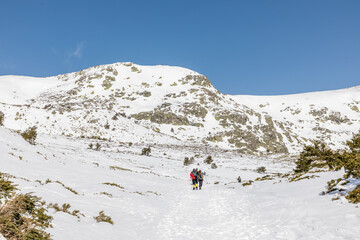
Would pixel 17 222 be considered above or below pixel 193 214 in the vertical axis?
above

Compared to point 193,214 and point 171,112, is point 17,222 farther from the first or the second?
point 171,112

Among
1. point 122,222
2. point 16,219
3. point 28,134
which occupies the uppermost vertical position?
point 28,134

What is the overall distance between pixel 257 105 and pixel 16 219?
148 m

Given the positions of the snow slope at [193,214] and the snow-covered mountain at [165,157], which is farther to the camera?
the snow-covered mountain at [165,157]

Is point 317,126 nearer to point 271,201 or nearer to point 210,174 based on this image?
point 210,174

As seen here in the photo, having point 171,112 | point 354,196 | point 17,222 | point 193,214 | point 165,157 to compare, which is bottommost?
point 193,214

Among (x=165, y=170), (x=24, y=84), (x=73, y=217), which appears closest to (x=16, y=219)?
(x=73, y=217)

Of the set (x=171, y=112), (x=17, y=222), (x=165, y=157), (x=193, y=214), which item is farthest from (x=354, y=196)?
(x=171, y=112)

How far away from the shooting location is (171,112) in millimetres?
87062

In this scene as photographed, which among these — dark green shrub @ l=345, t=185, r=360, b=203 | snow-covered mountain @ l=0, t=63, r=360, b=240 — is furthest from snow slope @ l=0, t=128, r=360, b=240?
dark green shrub @ l=345, t=185, r=360, b=203

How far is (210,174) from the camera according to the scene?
31.0 meters

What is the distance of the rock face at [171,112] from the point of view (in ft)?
192

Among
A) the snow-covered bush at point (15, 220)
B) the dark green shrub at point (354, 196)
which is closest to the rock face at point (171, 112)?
the dark green shrub at point (354, 196)

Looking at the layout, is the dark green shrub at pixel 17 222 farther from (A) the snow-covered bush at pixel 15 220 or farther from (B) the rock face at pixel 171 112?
(B) the rock face at pixel 171 112
